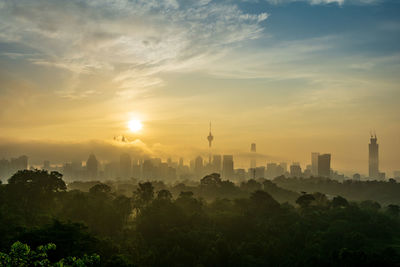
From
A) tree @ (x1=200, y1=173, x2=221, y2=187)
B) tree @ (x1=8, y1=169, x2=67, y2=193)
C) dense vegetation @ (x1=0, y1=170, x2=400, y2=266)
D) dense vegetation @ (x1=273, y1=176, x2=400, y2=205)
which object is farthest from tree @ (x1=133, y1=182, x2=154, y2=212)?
dense vegetation @ (x1=273, y1=176, x2=400, y2=205)

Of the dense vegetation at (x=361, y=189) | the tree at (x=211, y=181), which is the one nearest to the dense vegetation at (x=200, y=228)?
the tree at (x=211, y=181)

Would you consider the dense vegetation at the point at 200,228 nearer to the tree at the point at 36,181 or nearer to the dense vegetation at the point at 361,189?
the tree at the point at 36,181

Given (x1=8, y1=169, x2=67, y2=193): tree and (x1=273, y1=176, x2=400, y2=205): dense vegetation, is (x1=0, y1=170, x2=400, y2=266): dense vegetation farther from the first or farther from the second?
(x1=273, y1=176, x2=400, y2=205): dense vegetation

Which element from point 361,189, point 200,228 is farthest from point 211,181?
point 361,189

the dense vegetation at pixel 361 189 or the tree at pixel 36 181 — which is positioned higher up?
the tree at pixel 36 181

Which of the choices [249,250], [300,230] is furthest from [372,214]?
[249,250]

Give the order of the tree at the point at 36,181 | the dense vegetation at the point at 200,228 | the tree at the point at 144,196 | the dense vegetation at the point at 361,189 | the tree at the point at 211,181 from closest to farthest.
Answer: the dense vegetation at the point at 200,228
the tree at the point at 36,181
the tree at the point at 144,196
the tree at the point at 211,181
the dense vegetation at the point at 361,189

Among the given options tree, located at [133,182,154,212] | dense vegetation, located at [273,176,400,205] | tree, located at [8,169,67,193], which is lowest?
dense vegetation, located at [273,176,400,205]

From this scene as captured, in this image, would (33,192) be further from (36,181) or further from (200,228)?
(200,228)
